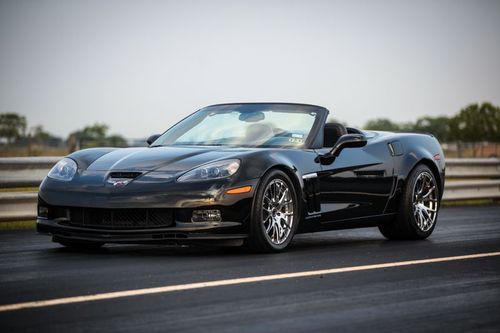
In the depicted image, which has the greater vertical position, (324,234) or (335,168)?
(335,168)

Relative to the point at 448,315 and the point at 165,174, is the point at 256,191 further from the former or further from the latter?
the point at 448,315

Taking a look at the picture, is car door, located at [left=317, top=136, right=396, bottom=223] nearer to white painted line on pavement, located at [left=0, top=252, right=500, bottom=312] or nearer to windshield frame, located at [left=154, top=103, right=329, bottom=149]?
windshield frame, located at [left=154, top=103, right=329, bottom=149]

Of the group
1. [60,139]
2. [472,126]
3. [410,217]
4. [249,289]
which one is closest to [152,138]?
[410,217]

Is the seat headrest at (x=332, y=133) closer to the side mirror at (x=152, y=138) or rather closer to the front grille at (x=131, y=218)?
the side mirror at (x=152, y=138)

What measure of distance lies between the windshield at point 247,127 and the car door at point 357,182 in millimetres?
364

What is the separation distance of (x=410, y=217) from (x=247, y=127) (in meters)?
2.06

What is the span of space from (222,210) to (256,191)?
0.35 metres

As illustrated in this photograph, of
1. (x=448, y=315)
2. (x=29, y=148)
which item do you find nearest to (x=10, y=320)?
(x=448, y=315)

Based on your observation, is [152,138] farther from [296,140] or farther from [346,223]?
[346,223]

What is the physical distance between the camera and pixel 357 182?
30.4ft

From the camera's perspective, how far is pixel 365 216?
9422 millimetres

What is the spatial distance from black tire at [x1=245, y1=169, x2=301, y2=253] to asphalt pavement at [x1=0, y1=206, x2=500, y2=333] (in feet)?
0.36

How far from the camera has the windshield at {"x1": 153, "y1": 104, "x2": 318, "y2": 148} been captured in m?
8.93

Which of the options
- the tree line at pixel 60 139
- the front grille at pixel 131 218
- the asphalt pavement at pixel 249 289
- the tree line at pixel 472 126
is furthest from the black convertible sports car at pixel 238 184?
the tree line at pixel 472 126
